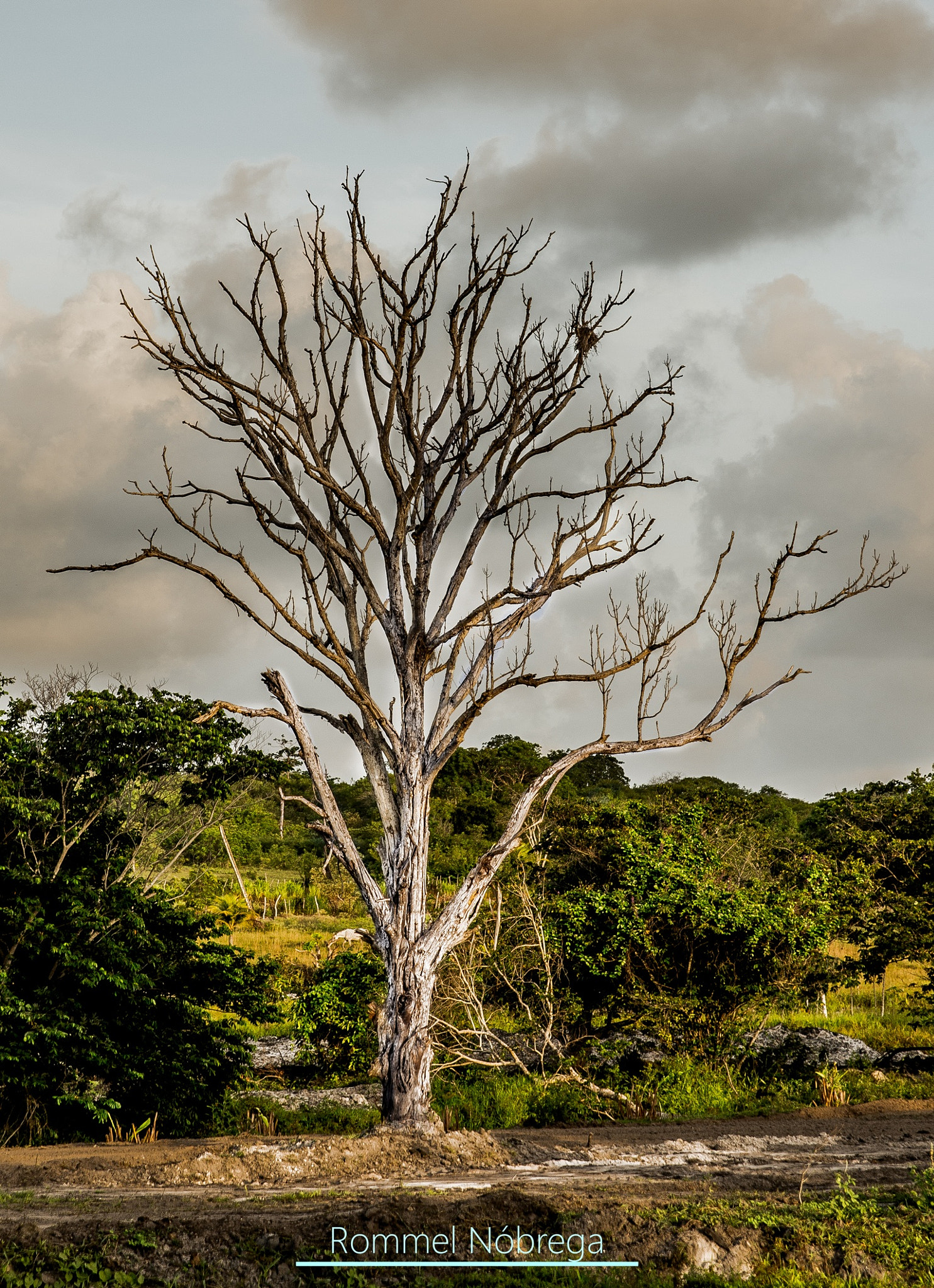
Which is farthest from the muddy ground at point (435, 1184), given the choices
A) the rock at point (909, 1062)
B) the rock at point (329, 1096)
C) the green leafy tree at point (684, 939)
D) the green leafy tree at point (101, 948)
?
the rock at point (329, 1096)

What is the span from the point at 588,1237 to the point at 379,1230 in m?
1.27

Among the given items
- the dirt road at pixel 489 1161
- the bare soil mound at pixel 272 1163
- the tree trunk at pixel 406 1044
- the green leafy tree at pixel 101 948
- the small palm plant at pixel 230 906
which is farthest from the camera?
the small palm plant at pixel 230 906

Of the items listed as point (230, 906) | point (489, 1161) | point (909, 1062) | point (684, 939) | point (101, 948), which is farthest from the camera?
point (230, 906)

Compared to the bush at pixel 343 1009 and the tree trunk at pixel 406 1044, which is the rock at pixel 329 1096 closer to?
the bush at pixel 343 1009

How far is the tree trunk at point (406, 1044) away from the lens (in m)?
10.8

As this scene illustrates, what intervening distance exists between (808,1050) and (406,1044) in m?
7.22

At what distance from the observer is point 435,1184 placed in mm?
8570

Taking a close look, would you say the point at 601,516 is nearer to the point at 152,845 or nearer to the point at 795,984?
the point at 795,984

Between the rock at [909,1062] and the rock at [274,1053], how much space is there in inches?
354

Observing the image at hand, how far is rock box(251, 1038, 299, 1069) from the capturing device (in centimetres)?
1736

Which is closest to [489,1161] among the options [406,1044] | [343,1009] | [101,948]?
[406,1044]

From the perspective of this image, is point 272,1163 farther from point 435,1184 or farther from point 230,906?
point 230,906

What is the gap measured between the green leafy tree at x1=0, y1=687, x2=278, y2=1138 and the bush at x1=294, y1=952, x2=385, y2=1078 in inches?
35.2

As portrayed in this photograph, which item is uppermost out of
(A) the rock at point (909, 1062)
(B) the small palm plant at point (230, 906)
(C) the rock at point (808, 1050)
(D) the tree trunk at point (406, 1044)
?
→ (B) the small palm plant at point (230, 906)
